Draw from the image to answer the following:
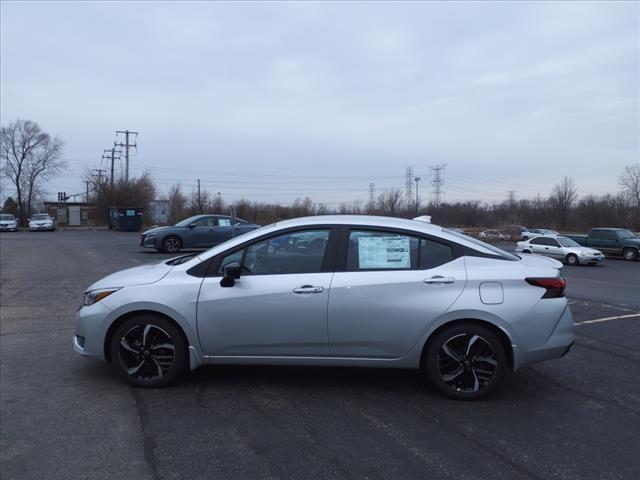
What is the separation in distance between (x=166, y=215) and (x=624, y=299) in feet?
157

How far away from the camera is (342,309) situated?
13.8 ft

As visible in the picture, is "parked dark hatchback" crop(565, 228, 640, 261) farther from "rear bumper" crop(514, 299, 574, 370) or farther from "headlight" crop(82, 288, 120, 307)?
"headlight" crop(82, 288, 120, 307)

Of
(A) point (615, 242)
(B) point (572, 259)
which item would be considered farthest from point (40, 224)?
(A) point (615, 242)

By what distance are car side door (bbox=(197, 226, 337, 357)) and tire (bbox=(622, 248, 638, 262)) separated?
93.1 ft

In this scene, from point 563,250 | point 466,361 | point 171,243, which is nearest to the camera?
point 466,361

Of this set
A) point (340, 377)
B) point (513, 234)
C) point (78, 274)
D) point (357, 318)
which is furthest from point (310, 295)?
point (513, 234)

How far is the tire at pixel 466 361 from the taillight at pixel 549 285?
21.9 inches

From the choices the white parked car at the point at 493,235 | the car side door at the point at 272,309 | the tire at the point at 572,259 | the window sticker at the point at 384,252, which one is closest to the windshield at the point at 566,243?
the tire at the point at 572,259

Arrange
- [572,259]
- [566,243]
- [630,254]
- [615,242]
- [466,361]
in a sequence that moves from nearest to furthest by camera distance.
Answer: [466,361] < [572,259] < [566,243] < [630,254] < [615,242]

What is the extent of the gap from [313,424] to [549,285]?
227cm

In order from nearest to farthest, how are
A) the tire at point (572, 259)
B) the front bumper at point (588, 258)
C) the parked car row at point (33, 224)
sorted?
the front bumper at point (588, 258) → the tire at point (572, 259) → the parked car row at point (33, 224)

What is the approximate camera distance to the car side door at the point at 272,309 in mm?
4242

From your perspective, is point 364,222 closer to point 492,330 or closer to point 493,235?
point 492,330

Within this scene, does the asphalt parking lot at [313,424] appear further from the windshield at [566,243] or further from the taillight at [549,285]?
the windshield at [566,243]
